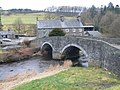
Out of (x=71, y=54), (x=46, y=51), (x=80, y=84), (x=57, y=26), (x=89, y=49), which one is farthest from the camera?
(x=57, y=26)

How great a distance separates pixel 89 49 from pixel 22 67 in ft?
33.9

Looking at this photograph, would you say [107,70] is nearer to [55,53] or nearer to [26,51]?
[55,53]

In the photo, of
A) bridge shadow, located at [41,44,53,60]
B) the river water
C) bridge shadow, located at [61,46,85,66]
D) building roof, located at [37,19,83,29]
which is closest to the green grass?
the river water

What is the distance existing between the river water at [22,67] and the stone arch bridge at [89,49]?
14.3 ft

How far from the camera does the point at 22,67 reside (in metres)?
41.2

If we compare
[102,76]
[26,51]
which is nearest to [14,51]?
[26,51]

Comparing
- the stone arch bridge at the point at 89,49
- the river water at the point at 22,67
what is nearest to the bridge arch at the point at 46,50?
the stone arch bridge at the point at 89,49

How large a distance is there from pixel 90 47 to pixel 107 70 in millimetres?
6806

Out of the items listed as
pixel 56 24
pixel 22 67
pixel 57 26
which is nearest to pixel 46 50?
pixel 57 26

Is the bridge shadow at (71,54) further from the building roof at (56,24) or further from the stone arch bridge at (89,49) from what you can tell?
the building roof at (56,24)

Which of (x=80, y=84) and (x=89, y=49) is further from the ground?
(x=89, y=49)

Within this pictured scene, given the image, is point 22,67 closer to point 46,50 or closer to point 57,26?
point 46,50

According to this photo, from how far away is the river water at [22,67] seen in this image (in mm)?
37019

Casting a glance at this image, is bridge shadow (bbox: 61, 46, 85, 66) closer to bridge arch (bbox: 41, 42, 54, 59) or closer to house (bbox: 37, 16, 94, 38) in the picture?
bridge arch (bbox: 41, 42, 54, 59)
